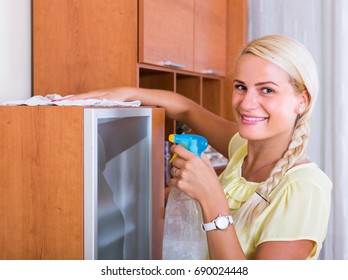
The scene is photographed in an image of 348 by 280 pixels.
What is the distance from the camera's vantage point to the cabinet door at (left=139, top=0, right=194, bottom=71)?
5.25 feet

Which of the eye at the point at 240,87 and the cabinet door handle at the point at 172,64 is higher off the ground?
the cabinet door handle at the point at 172,64

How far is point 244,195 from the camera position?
1.29 m

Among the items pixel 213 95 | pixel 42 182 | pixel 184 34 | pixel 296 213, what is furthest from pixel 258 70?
pixel 213 95

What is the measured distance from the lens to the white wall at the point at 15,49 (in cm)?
154

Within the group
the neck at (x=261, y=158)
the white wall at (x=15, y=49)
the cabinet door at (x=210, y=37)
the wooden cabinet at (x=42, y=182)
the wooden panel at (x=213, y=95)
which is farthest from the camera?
the wooden panel at (x=213, y=95)

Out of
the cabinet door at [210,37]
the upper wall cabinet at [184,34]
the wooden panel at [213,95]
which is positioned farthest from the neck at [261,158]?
the wooden panel at [213,95]

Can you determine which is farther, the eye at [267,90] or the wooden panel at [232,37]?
the wooden panel at [232,37]

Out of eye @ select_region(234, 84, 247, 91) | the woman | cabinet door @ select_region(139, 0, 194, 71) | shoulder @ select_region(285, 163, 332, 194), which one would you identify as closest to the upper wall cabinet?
cabinet door @ select_region(139, 0, 194, 71)

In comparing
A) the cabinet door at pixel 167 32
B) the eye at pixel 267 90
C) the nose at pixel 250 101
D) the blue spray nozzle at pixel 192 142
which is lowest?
the blue spray nozzle at pixel 192 142

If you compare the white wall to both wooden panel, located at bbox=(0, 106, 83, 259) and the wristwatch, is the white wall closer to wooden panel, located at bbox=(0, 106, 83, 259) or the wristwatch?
wooden panel, located at bbox=(0, 106, 83, 259)

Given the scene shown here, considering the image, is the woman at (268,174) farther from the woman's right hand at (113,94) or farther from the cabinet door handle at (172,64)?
the cabinet door handle at (172,64)

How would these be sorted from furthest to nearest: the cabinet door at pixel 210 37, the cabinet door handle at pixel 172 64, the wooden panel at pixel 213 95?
the wooden panel at pixel 213 95, the cabinet door at pixel 210 37, the cabinet door handle at pixel 172 64

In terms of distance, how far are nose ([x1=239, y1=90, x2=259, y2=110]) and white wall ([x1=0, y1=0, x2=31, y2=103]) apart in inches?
31.3
